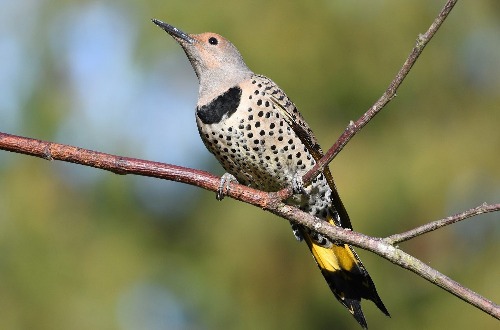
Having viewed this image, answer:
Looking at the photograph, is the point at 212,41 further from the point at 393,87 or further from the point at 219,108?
the point at 393,87

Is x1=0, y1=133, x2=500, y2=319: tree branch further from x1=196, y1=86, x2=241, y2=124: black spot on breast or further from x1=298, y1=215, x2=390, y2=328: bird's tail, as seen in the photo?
x1=298, y1=215, x2=390, y2=328: bird's tail

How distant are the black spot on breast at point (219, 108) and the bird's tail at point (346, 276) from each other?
748 mm

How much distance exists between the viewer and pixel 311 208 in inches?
146

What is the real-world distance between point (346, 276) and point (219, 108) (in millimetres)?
902

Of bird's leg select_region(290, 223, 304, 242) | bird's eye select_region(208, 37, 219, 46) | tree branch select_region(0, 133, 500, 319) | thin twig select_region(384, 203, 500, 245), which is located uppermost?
thin twig select_region(384, 203, 500, 245)

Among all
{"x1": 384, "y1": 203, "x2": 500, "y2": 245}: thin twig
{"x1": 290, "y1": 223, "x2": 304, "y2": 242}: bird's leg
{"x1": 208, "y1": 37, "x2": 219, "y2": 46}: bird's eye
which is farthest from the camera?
{"x1": 208, "y1": 37, "x2": 219, "y2": 46}: bird's eye

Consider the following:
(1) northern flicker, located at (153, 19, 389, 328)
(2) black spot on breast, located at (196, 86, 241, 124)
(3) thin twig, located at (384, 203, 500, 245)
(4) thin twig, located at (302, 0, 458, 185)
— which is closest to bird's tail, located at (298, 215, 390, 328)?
(1) northern flicker, located at (153, 19, 389, 328)

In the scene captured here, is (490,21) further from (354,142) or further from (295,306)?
(295,306)

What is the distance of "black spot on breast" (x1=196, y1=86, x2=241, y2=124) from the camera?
339 cm

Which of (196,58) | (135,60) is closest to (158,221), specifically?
(135,60)

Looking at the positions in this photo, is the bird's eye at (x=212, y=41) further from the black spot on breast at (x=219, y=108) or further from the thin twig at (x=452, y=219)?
the thin twig at (x=452, y=219)

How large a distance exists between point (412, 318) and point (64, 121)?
297 centimetres

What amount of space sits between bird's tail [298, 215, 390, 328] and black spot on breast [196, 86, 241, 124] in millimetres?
748

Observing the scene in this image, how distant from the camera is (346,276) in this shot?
351 cm
